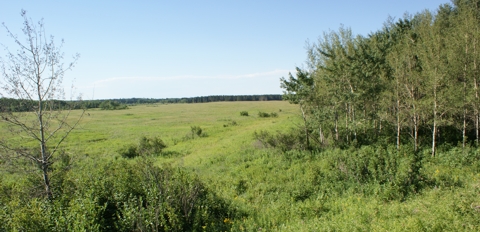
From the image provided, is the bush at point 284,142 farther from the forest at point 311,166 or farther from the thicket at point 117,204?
the thicket at point 117,204

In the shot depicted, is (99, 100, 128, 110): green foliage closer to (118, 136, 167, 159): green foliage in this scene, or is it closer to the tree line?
(118, 136, 167, 159): green foliage

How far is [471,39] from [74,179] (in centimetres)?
2234

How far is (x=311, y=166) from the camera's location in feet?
51.3

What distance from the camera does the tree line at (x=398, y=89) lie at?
15.9m

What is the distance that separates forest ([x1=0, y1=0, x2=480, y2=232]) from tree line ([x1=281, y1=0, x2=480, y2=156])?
10 cm

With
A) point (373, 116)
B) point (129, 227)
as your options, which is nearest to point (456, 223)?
point (129, 227)

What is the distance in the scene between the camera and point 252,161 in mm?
19453

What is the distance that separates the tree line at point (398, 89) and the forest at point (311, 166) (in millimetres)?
103

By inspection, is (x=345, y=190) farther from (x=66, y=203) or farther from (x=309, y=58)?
(x=309, y=58)

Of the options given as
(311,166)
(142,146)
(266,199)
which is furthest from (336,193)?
(142,146)

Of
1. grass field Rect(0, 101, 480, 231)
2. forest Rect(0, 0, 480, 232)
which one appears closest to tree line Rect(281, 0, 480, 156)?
forest Rect(0, 0, 480, 232)

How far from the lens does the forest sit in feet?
26.2

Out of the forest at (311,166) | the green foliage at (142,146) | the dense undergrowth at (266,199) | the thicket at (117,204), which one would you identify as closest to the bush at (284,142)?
the forest at (311,166)

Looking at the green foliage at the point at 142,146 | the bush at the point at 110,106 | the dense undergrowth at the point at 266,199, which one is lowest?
the green foliage at the point at 142,146
